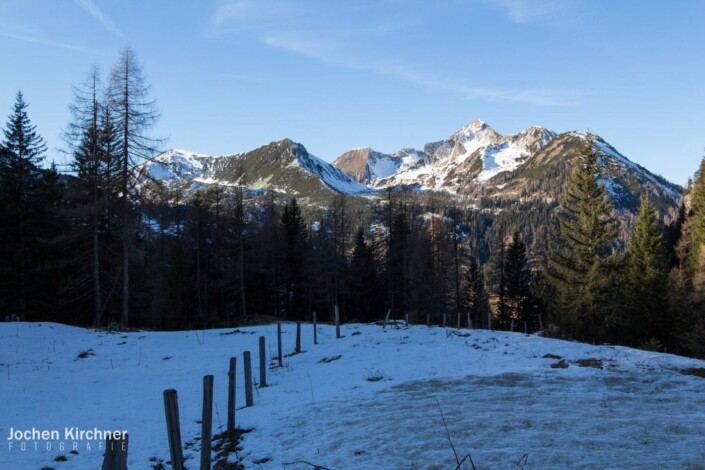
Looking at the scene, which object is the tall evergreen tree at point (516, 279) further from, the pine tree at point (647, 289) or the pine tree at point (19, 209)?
the pine tree at point (19, 209)

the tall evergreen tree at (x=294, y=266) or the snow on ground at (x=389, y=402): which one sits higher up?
the tall evergreen tree at (x=294, y=266)

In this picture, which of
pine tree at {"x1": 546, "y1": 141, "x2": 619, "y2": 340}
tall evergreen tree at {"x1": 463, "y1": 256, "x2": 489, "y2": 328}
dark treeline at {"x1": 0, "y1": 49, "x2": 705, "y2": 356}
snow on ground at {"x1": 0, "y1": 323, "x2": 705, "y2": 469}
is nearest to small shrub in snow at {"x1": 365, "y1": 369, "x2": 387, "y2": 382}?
snow on ground at {"x1": 0, "y1": 323, "x2": 705, "y2": 469}

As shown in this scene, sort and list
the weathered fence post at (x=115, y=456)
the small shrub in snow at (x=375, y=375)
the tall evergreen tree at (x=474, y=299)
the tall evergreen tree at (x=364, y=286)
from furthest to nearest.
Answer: the tall evergreen tree at (x=474, y=299), the tall evergreen tree at (x=364, y=286), the small shrub in snow at (x=375, y=375), the weathered fence post at (x=115, y=456)

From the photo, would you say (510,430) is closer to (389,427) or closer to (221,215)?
(389,427)

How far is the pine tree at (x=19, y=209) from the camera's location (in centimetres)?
2906

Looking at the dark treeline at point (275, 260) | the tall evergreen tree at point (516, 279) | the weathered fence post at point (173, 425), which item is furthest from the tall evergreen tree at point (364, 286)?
the weathered fence post at point (173, 425)

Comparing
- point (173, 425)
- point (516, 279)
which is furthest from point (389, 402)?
point (516, 279)

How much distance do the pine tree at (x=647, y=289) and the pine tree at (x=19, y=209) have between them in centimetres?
4234

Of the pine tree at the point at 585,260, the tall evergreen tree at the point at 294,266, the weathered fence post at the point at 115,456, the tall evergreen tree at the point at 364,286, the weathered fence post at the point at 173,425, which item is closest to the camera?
the weathered fence post at the point at 115,456

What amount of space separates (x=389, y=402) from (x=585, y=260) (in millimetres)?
27859

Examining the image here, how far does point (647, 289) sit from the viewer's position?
111ft

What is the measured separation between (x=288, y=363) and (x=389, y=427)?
10.1 metres

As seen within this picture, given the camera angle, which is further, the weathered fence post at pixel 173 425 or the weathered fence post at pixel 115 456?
the weathered fence post at pixel 173 425

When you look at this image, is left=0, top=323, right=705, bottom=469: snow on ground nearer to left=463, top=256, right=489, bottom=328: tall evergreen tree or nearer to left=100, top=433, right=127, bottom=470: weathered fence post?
left=100, top=433, right=127, bottom=470: weathered fence post
